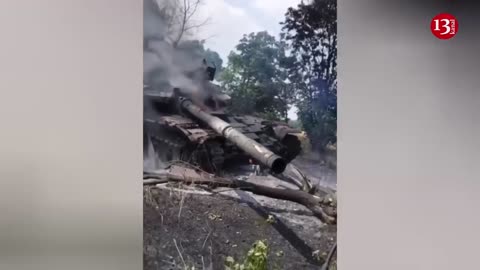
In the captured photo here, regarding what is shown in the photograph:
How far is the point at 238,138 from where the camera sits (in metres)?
1.29

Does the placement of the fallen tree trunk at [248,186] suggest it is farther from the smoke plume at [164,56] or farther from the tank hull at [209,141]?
the smoke plume at [164,56]

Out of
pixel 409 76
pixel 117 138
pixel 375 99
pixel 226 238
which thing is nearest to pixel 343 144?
pixel 375 99

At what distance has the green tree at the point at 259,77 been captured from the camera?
128 centimetres

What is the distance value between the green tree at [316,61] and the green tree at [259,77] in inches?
1.5

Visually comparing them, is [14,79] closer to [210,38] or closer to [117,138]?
[117,138]

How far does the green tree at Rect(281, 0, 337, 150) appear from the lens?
50.2 inches

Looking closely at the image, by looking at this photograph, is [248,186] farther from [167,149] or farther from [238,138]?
[167,149]

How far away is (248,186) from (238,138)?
135 millimetres

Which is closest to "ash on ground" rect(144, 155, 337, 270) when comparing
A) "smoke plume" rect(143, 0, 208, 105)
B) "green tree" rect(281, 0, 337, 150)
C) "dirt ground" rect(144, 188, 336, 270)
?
"dirt ground" rect(144, 188, 336, 270)

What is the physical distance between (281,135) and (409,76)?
38cm

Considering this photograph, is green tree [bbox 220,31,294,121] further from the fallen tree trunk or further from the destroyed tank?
the fallen tree trunk

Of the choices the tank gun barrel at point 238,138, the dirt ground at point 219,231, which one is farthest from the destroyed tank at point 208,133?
the dirt ground at point 219,231

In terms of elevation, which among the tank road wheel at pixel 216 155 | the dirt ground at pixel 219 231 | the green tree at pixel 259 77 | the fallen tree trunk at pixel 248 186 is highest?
the green tree at pixel 259 77

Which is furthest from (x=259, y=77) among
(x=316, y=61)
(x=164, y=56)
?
(x=164, y=56)
